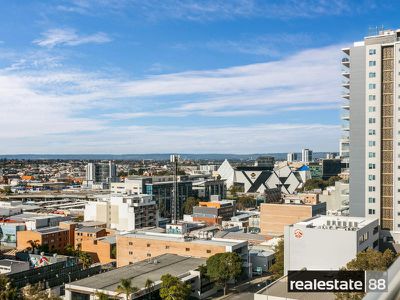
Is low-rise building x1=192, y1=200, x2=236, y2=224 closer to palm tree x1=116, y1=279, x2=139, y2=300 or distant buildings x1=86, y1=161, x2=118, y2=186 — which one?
palm tree x1=116, y1=279, x2=139, y2=300

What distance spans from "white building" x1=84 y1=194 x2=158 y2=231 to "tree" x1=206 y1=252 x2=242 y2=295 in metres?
18.3

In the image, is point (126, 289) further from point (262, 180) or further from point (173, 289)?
point (262, 180)

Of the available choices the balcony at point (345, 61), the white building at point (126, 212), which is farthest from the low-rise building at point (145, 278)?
the balcony at point (345, 61)

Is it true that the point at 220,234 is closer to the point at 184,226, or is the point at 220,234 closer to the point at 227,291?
the point at 184,226

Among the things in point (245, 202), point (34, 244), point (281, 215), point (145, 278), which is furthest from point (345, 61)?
point (245, 202)

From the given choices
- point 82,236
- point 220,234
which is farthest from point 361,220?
point 82,236

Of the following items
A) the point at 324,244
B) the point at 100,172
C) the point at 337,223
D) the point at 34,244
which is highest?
the point at 337,223

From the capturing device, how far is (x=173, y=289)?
19.4 metres

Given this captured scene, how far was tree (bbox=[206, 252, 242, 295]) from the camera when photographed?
75.0 ft

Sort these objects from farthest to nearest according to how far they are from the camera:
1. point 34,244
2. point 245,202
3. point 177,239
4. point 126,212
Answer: point 245,202 < point 126,212 < point 34,244 < point 177,239

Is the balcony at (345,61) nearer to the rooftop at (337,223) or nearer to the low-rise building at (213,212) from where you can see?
the rooftop at (337,223)

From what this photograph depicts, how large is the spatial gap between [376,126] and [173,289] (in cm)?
1594

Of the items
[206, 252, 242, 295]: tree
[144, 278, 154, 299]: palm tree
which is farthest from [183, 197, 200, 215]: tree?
[144, 278, 154, 299]: palm tree

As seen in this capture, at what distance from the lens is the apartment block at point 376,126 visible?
26.8 m
